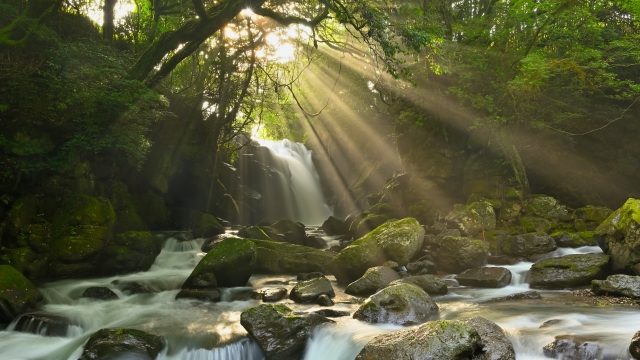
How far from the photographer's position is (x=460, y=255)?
1194 centimetres

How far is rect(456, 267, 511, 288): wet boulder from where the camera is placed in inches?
410

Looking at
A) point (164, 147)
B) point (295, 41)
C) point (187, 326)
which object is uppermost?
point (295, 41)

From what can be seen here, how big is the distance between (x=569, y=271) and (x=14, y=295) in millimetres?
11101

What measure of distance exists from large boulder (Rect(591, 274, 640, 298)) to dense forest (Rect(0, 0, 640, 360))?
38 millimetres

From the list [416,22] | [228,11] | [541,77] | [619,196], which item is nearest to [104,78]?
[228,11]

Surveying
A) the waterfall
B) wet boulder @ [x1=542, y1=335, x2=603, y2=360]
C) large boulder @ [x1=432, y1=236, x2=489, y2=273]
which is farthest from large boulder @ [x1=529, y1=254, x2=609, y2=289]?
the waterfall

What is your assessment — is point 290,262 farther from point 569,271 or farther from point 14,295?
point 569,271

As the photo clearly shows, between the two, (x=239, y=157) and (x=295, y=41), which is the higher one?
(x=295, y=41)

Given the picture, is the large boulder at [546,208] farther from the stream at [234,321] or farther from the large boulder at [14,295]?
the large boulder at [14,295]

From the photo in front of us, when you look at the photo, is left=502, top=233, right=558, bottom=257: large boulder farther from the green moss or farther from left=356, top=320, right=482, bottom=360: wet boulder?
the green moss

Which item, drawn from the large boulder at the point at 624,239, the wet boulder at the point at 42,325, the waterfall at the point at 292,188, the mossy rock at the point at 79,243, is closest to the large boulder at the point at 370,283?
the large boulder at the point at 624,239

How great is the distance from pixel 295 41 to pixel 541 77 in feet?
26.7

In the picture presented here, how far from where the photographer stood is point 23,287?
28.4ft

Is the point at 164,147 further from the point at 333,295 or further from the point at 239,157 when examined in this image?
the point at 333,295
